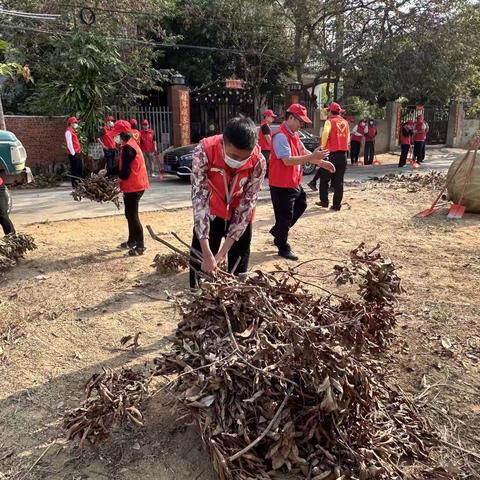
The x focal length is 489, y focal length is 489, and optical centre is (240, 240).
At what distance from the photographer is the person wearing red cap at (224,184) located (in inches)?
120

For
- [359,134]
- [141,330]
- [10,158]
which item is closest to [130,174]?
[10,158]

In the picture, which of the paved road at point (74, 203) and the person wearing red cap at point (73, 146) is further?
the person wearing red cap at point (73, 146)

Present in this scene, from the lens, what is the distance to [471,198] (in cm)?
764

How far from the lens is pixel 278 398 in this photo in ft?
7.70

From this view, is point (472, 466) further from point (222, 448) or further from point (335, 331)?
point (222, 448)

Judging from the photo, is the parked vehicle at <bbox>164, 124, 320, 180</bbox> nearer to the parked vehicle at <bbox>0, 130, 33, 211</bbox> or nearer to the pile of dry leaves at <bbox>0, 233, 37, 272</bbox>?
the parked vehicle at <bbox>0, 130, 33, 211</bbox>

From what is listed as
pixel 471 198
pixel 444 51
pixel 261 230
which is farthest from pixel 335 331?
pixel 444 51

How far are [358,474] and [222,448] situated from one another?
24.9 inches

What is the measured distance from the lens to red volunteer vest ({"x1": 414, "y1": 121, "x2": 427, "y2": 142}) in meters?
15.1

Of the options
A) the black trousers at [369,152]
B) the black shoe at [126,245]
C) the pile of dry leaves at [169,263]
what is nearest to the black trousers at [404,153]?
the black trousers at [369,152]

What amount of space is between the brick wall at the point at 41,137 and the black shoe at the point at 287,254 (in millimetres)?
9918

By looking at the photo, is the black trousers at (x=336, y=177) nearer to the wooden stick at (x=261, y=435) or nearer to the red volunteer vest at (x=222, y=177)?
the red volunteer vest at (x=222, y=177)

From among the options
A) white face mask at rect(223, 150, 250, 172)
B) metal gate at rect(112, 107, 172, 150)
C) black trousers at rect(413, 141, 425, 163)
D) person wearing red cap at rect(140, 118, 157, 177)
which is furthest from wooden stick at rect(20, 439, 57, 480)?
black trousers at rect(413, 141, 425, 163)

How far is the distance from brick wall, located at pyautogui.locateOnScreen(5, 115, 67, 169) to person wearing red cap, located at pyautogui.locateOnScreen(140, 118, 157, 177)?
2.25 m
